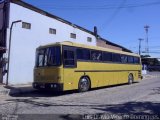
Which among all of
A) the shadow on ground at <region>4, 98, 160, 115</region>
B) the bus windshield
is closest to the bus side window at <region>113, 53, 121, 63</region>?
the bus windshield

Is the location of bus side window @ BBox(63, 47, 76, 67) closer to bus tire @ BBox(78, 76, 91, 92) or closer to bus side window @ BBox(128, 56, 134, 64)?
bus tire @ BBox(78, 76, 91, 92)

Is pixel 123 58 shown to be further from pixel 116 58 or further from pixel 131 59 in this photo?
pixel 131 59

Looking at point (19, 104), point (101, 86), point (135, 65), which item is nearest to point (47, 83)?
point (19, 104)

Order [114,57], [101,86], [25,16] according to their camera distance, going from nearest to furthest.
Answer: [101,86] < [114,57] < [25,16]

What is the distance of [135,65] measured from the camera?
25.7 meters

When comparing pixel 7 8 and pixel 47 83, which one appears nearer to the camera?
pixel 47 83

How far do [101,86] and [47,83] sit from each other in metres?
5.09

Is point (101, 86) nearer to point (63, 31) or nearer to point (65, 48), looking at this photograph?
point (65, 48)

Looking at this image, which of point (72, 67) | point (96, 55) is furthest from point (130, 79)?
point (72, 67)

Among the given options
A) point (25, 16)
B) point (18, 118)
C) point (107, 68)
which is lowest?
point (18, 118)

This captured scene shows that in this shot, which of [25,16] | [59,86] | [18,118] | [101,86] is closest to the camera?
[18,118]

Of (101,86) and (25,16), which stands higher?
(25,16)

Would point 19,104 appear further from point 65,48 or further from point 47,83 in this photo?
point 65,48

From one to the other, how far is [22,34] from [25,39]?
0.48 m
